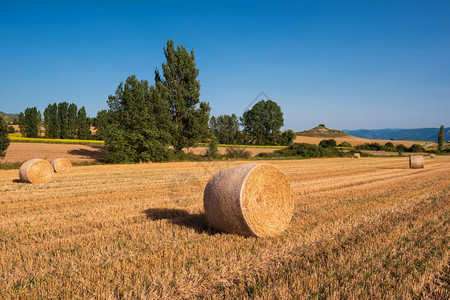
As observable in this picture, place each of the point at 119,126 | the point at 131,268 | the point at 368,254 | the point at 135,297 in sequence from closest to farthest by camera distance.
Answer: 1. the point at 135,297
2. the point at 131,268
3. the point at 368,254
4. the point at 119,126

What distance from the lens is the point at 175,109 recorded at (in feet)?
109

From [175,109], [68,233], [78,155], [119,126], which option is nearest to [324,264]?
[68,233]

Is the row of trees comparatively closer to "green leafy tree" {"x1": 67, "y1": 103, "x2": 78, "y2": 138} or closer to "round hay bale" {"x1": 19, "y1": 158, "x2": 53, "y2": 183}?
"green leafy tree" {"x1": 67, "y1": 103, "x2": 78, "y2": 138}

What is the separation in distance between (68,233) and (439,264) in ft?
22.6

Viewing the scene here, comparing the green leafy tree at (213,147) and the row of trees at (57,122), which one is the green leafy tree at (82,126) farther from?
the green leafy tree at (213,147)

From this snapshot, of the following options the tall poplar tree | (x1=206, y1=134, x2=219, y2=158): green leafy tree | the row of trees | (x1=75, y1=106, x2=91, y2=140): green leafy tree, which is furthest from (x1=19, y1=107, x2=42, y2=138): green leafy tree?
(x1=206, y1=134, x2=219, y2=158): green leafy tree

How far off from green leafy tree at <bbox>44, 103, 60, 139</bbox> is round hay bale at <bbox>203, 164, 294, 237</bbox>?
265 ft

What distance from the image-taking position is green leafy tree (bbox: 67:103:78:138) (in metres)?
76.3

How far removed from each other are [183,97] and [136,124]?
7307mm

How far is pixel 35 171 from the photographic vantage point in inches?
569

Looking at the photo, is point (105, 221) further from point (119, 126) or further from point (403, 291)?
point (119, 126)

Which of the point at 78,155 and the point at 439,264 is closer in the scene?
the point at 439,264

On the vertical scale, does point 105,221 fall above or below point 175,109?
below

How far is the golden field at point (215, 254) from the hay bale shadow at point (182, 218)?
27mm
